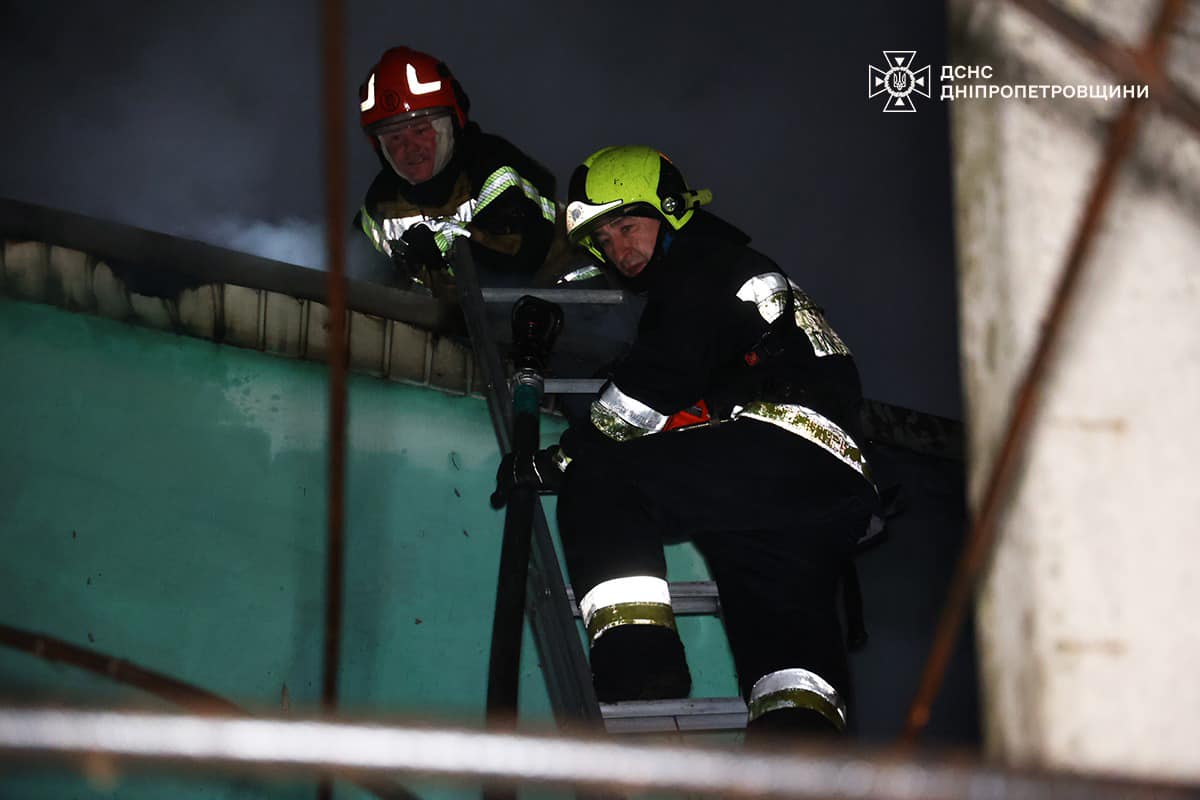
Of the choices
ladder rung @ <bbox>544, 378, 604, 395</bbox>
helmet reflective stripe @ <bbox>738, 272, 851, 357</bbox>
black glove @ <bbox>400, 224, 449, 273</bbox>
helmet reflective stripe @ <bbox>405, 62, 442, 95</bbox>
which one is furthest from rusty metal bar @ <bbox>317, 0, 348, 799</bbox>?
helmet reflective stripe @ <bbox>405, 62, 442, 95</bbox>

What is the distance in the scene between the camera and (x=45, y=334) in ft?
11.6

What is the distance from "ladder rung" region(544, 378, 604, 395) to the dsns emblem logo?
4.60m

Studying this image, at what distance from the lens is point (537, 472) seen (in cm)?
308

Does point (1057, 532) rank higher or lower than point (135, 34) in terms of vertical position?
lower

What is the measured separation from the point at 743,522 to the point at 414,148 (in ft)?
7.23

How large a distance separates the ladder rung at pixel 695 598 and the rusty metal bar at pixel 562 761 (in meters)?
2.29

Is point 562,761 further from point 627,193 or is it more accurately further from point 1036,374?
point 627,193

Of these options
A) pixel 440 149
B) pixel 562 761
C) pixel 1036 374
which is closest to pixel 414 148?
pixel 440 149

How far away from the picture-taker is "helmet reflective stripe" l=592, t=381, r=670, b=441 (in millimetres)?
3027

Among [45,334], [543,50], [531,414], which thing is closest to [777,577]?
[531,414]

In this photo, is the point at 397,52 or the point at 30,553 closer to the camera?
the point at 30,553

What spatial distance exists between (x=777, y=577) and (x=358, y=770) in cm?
218

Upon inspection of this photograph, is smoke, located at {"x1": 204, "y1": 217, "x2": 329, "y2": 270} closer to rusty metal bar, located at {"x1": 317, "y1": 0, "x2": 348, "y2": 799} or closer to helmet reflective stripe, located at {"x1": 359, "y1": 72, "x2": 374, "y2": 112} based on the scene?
helmet reflective stripe, located at {"x1": 359, "y1": 72, "x2": 374, "y2": 112}

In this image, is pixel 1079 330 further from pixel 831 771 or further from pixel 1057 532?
pixel 831 771
